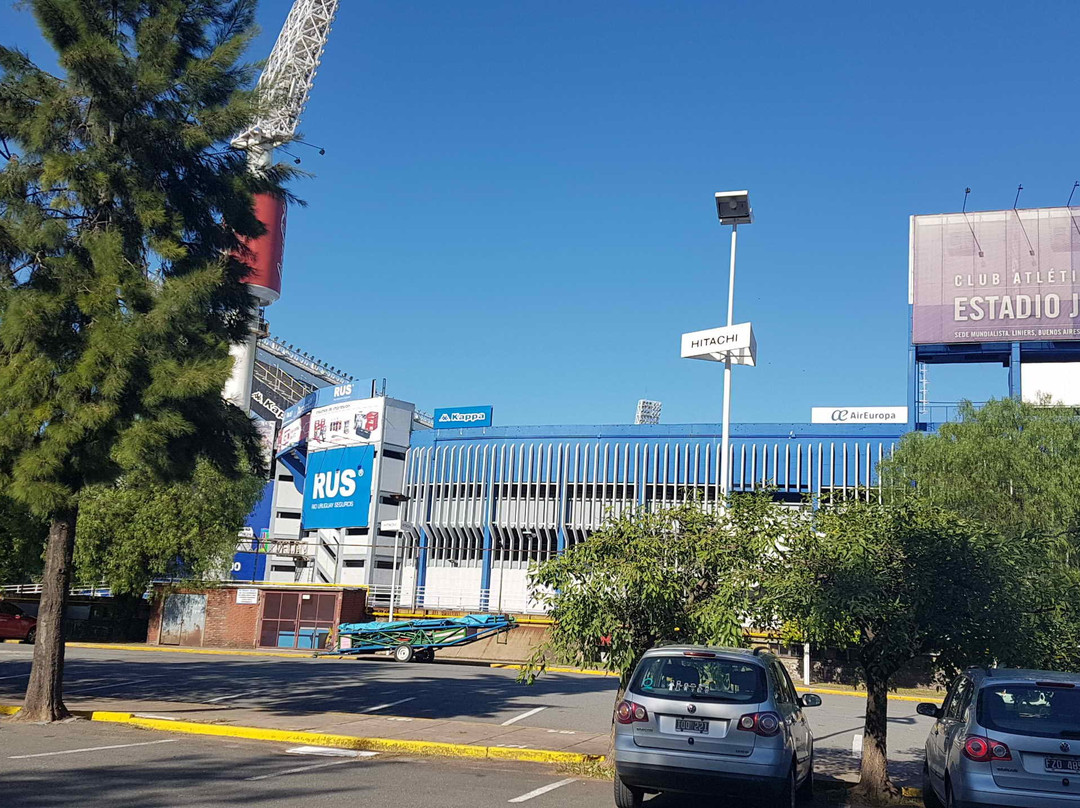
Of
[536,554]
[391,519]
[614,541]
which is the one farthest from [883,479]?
[391,519]

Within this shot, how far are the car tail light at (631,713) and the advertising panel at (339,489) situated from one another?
64.7 metres

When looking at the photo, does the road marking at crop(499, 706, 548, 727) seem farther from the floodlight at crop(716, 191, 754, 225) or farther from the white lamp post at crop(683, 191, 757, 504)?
the floodlight at crop(716, 191, 754, 225)

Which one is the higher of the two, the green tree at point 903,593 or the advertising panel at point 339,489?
the advertising panel at point 339,489

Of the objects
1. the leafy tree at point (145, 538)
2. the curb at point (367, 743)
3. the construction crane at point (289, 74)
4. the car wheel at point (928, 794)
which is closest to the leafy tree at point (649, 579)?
the curb at point (367, 743)

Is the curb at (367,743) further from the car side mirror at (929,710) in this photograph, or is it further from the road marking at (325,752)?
the car side mirror at (929,710)

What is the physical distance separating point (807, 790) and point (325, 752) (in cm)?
647

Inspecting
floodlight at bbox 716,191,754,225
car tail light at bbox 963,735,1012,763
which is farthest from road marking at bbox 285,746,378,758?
floodlight at bbox 716,191,754,225

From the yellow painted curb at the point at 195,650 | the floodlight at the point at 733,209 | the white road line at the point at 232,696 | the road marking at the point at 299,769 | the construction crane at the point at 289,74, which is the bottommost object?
the yellow painted curb at the point at 195,650

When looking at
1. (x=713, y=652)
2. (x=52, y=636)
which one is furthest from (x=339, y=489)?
(x=713, y=652)

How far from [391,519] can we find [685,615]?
2605 inches

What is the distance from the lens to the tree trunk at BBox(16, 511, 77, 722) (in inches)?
599

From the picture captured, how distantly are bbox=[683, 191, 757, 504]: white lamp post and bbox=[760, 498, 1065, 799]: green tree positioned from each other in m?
5.50

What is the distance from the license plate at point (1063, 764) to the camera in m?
7.82

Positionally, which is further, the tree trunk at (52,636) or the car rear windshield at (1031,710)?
the tree trunk at (52,636)
